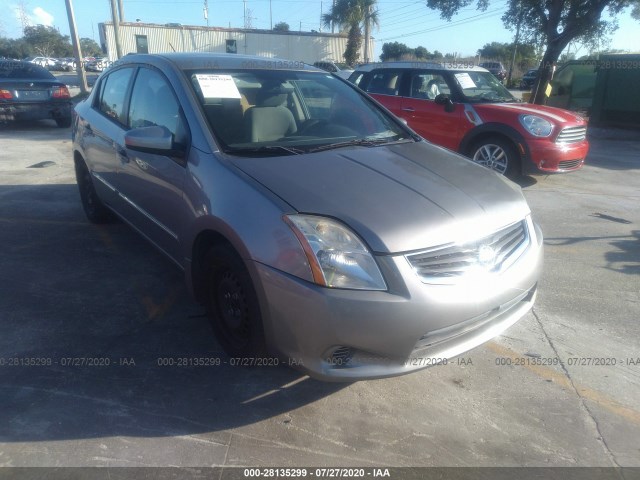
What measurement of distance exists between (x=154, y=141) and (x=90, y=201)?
269 cm

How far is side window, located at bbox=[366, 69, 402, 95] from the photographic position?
839 centimetres

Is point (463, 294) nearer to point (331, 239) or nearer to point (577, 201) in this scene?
→ point (331, 239)

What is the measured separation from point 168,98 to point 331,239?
1817 mm

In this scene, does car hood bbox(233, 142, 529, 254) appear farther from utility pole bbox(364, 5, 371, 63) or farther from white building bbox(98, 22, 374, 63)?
white building bbox(98, 22, 374, 63)

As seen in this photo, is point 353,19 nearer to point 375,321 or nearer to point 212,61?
point 212,61

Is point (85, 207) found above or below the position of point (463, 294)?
below

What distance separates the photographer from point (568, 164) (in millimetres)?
7230

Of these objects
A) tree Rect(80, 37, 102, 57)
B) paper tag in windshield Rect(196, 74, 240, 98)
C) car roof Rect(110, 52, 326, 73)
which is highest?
car roof Rect(110, 52, 326, 73)

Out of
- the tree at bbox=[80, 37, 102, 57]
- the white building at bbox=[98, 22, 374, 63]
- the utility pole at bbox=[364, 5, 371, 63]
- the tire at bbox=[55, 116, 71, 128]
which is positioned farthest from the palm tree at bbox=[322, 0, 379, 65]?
the tree at bbox=[80, 37, 102, 57]

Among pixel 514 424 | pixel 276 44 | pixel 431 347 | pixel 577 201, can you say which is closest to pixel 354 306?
pixel 431 347

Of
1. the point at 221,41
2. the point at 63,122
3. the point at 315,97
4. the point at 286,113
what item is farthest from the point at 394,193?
the point at 221,41

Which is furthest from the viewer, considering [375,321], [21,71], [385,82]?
[21,71]

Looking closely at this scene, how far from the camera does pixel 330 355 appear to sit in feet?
7.68

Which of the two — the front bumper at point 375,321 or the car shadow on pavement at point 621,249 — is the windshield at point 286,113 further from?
the car shadow on pavement at point 621,249
